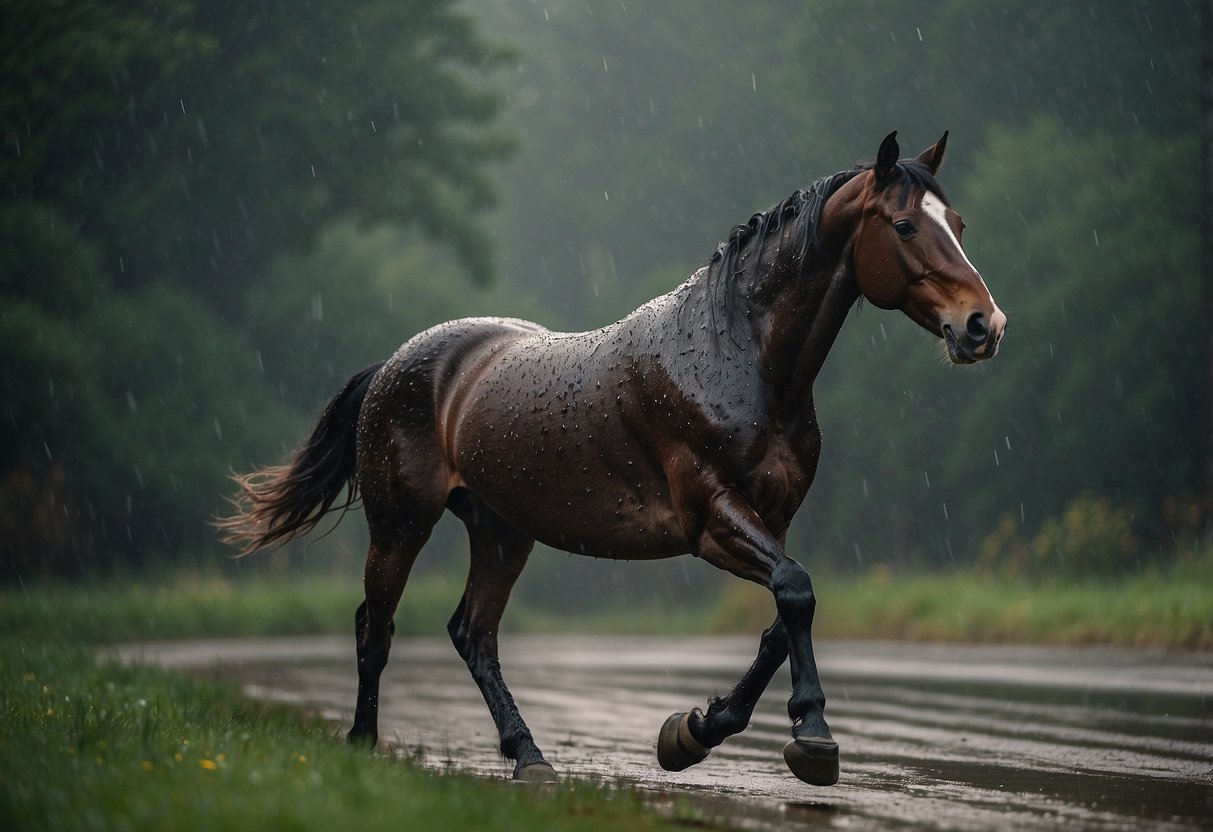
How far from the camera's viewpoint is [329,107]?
97.7 feet

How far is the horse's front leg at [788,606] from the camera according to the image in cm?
564

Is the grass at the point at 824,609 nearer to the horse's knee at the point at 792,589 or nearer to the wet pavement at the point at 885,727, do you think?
the wet pavement at the point at 885,727

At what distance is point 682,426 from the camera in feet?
21.1

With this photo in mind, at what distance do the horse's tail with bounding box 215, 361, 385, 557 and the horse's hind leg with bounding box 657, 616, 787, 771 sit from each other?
319 cm

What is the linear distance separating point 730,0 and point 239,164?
20.8 metres

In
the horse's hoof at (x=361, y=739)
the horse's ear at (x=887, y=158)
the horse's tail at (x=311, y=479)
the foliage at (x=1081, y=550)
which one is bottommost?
the horse's hoof at (x=361, y=739)

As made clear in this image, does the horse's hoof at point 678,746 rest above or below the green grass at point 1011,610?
below

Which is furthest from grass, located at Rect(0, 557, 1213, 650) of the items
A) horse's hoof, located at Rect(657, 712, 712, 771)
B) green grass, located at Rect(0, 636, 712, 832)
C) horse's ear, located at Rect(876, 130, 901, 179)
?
green grass, located at Rect(0, 636, 712, 832)

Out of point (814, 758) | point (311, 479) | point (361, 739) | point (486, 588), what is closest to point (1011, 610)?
point (311, 479)

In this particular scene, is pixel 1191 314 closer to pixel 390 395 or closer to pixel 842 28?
pixel 842 28

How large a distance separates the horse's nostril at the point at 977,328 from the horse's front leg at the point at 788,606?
1.04m

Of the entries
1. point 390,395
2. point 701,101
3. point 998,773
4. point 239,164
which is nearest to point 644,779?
point 998,773

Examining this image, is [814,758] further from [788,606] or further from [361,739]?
[361,739]

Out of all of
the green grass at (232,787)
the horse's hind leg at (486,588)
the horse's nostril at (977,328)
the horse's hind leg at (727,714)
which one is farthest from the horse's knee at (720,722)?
the horse's nostril at (977,328)
